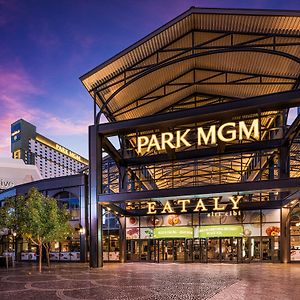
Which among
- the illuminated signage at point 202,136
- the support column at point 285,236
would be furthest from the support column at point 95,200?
the support column at point 285,236

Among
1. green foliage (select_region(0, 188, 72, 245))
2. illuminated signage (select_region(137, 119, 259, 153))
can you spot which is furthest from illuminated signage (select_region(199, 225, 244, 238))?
green foliage (select_region(0, 188, 72, 245))

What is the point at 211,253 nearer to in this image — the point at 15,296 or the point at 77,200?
the point at 77,200

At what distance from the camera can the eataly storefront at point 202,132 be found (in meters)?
27.0

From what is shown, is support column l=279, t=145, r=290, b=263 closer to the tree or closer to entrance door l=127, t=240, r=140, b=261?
entrance door l=127, t=240, r=140, b=261

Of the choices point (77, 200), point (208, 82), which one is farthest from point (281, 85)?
point (77, 200)

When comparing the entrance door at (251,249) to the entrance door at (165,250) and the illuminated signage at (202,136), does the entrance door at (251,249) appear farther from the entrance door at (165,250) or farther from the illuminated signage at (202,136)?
the illuminated signage at (202,136)

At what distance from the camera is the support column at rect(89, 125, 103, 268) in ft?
91.5

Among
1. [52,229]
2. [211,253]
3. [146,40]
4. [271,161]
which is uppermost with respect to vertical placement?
[146,40]

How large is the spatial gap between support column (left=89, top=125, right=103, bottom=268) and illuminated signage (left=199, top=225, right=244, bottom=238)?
12035mm

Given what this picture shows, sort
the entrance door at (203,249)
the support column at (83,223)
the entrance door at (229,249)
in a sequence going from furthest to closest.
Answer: the support column at (83,223)
the entrance door at (203,249)
the entrance door at (229,249)

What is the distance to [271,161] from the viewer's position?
1487 inches

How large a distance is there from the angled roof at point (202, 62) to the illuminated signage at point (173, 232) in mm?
11689

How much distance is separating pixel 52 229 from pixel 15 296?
13.2m

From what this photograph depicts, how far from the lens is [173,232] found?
37.6 m
